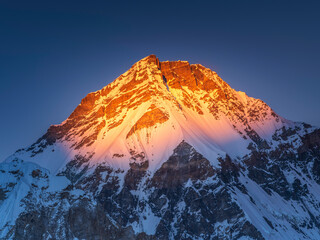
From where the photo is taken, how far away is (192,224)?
16775 centimetres

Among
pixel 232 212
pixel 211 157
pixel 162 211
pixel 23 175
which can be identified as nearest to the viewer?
pixel 23 175

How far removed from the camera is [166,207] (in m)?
178

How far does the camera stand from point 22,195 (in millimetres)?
140000

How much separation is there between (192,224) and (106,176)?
162ft

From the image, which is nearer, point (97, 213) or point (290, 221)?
point (97, 213)

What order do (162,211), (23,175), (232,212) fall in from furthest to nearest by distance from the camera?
1. (162,211)
2. (232,212)
3. (23,175)

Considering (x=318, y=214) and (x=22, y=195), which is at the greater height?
(x=22, y=195)

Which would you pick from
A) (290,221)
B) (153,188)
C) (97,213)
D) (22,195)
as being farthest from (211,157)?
(22,195)

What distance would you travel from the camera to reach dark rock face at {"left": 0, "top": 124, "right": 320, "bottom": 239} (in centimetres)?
13575

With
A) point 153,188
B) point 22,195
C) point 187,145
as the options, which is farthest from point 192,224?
point 22,195

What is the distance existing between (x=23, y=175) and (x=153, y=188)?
190 ft

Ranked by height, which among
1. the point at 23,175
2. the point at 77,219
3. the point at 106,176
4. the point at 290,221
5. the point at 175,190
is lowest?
the point at 290,221

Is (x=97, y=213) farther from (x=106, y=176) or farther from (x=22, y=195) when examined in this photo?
(x=106, y=176)

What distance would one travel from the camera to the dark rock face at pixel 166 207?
13575 cm
